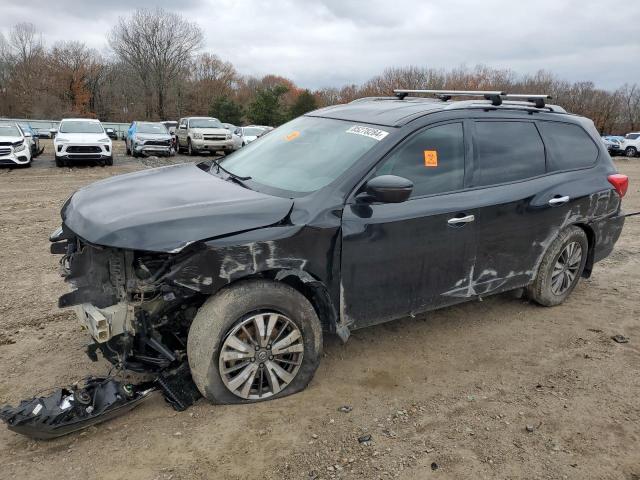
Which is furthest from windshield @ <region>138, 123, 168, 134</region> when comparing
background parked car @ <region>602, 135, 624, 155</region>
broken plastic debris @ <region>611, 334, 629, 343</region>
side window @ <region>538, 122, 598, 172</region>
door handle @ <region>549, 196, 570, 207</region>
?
background parked car @ <region>602, 135, 624, 155</region>

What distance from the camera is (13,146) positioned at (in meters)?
15.8

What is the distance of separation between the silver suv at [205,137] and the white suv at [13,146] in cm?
701

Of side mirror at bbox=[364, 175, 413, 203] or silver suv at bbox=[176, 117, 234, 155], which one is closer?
side mirror at bbox=[364, 175, 413, 203]

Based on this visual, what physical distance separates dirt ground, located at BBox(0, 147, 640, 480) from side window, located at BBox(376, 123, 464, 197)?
1.32m

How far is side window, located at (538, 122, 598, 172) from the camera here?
449 cm

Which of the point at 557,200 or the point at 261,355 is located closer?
the point at 261,355

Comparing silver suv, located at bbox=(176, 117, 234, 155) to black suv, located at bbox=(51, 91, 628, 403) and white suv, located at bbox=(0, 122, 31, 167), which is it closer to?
white suv, located at bbox=(0, 122, 31, 167)

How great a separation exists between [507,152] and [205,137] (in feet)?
64.1

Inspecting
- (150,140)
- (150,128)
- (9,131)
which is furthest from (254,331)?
(150,128)

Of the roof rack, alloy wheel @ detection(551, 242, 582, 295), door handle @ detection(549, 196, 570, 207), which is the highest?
the roof rack

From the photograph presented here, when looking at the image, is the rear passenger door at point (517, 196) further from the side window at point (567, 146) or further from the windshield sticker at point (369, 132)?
the windshield sticker at point (369, 132)

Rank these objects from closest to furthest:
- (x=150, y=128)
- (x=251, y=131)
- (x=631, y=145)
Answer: (x=150, y=128) → (x=251, y=131) → (x=631, y=145)

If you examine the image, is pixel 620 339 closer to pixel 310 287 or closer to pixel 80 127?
pixel 310 287

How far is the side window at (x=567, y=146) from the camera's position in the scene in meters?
4.49
